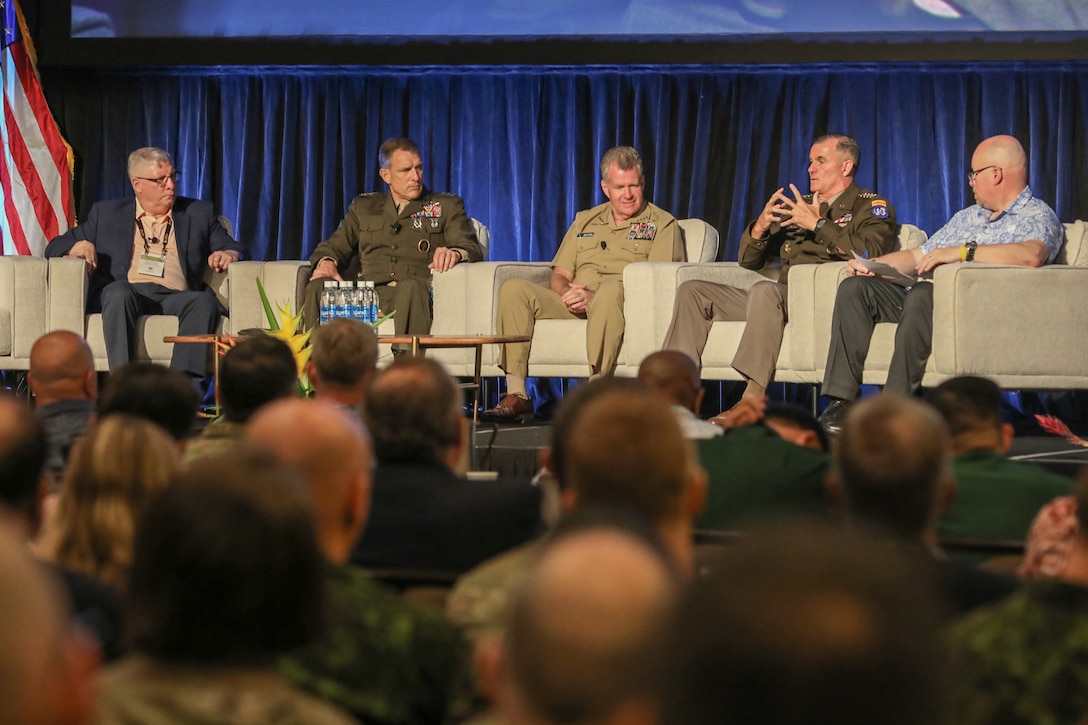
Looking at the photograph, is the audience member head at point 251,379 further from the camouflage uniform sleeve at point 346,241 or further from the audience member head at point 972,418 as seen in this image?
the camouflage uniform sleeve at point 346,241

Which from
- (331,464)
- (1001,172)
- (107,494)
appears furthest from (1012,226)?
(107,494)

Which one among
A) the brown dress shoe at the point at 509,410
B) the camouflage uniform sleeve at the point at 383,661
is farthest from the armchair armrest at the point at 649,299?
the camouflage uniform sleeve at the point at 383,661

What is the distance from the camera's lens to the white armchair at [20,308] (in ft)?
18.4

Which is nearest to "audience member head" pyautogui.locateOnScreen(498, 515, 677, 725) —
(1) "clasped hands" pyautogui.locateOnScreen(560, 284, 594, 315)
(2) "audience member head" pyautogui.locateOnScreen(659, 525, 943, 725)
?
(2) "audience member head" pyautogui.locateOnScreen(659, 525, 943, 725)

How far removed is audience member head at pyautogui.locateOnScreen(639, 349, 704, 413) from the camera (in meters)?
2.62

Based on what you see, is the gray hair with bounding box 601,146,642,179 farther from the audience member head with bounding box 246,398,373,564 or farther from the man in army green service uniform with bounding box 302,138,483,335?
the audience member head with bounding box 246,398,373,564

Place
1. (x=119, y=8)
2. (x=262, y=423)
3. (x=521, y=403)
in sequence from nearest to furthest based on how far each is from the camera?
1. (x=262, y=423)
2. (x=521, y=403)
3. (x=119, y=8)

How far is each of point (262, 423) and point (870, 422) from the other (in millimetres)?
706

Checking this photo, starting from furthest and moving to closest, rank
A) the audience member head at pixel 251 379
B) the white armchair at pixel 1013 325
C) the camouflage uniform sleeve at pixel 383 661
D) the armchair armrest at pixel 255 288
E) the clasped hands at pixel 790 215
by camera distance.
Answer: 1. the armchair armrest at pixel 255 288
2. the clasped hands at pixel 790 215
3. the white armchair at pixel 1013 325
4. the audience member head at pixel 251 379
5. the camouflage uniform sleeve at pixel 383 661

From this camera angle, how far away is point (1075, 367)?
15.1ft

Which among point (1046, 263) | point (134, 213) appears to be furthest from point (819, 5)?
point (134, 213)

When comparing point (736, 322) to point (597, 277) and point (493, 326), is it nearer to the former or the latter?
point (597, 277)

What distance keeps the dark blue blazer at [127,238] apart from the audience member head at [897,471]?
4.86m

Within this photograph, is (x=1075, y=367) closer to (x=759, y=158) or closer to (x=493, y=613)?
(x=759, y=158)
